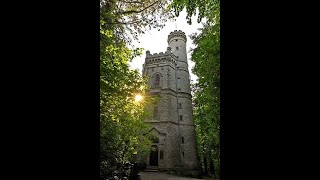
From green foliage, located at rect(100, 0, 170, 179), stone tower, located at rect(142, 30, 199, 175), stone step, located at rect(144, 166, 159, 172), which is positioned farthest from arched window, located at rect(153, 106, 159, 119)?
green foliage, located at rect(100, 0, 170, 179)

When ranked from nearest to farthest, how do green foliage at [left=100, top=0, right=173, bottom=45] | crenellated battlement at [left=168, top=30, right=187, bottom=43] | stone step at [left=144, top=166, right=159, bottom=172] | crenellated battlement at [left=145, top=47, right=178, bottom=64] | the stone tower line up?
green foliage at [left=100, top=0, right=173, bottom=45] < stone step at [left=144, top=166, right=159, bottom=172] < the stone tower < crenellated battlement at [left=145, top=47, right=178, bottom=64] < crenellated battlement at [left=168, top=30, right=187, bottom=43]

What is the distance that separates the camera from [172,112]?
23.5m

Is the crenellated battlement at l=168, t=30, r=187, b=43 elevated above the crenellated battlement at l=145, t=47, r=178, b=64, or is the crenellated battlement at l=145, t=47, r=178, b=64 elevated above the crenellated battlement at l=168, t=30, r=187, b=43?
the crenellated battlement at l=168, t=30, r=187, b=43

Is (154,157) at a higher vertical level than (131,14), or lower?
lower

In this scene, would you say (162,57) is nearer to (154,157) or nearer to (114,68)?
(154,157)

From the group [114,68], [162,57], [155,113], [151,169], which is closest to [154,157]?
[151,169]

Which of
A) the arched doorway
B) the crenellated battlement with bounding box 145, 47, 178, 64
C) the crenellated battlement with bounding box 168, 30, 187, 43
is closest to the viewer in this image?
the arched doorway

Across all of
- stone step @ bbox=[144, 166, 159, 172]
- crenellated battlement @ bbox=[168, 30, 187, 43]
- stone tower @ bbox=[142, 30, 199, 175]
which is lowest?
stone step @ bbox=[144, 166, 159, 172]

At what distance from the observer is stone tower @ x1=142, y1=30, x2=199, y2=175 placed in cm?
2181

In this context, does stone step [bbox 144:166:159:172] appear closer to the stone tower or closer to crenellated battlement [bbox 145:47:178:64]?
the stone tower

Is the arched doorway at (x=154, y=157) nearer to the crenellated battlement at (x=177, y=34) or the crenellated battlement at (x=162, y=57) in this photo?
the crenellated battlement at (x=162, y=57)

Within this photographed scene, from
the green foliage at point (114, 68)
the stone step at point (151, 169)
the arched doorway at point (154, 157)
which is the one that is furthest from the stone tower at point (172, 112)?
the green foliage at point (114, 68)
